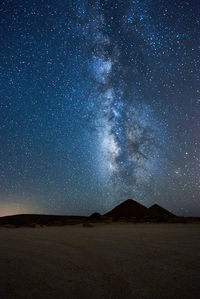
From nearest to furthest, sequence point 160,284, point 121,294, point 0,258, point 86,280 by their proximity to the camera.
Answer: point 121,294 < point 160,284 < point 86,280 < point 0,258

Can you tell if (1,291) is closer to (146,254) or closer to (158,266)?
(158,266)

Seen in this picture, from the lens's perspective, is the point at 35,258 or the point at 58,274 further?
the point at 35,258

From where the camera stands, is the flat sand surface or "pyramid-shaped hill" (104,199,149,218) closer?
the flat sand surface

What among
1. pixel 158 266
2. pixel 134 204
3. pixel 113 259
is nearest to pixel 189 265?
pixel 158 266

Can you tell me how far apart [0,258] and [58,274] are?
1127mm

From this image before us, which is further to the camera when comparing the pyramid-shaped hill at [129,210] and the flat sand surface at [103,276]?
the pyramid-shaped hill at [129,210]

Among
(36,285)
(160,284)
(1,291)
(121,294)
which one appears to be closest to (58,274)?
(36,285)

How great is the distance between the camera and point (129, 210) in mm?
19312

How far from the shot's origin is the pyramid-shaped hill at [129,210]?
1827 centimetres

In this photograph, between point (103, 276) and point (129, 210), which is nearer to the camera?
point (103, 276)

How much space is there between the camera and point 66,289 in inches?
57.6

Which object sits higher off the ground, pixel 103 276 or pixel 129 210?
pixel 103 276

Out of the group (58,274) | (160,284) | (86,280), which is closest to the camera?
(160,284)

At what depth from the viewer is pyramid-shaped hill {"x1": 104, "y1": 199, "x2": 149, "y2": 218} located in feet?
59.9
